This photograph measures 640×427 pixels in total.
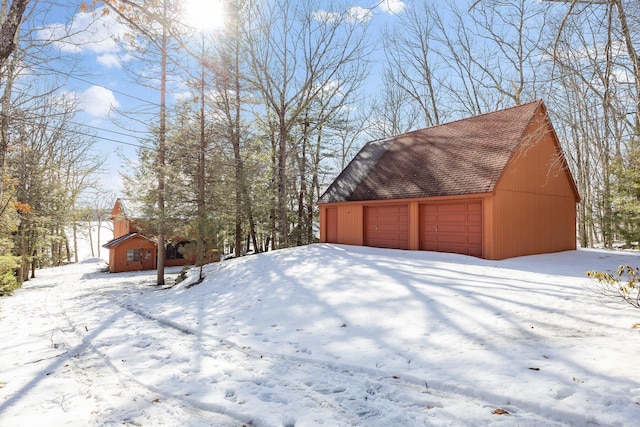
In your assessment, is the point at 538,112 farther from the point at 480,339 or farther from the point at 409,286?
the point at 480,339

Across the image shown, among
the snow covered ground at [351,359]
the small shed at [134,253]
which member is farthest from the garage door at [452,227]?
the small shed at [134,253]

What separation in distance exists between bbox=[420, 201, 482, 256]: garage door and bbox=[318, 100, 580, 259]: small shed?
0.03 m

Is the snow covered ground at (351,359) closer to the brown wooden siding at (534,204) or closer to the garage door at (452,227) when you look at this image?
the garage door at (452,227)

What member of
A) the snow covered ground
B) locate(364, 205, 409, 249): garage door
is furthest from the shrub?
locate(364, 205, 409, 249): garage door

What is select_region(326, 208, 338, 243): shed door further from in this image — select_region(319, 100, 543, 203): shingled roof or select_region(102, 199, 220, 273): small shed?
select_region(102, 199, 220, 273): small shed

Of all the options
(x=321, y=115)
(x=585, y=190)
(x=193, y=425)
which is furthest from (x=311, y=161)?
(x=193, y=425)

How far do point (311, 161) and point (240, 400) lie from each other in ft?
70.3

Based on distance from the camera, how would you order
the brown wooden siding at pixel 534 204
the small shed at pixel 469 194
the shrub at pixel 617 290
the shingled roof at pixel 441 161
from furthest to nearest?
1. the shingled roof at pixel 441 161
2. the small shed at pixel 469 194
3. the brown wooden siding at pixel 534 204
4. the shrub at pixel 617 290

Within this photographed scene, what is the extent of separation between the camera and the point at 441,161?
1298 cm

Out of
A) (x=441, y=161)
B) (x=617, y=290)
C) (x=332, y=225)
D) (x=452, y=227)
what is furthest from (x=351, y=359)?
(x=332, y=225)

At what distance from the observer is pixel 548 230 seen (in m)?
12.9

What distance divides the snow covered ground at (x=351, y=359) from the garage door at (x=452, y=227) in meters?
2.96

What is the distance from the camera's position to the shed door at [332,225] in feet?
52.3

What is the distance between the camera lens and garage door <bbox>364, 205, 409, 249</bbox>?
42.6 feet
